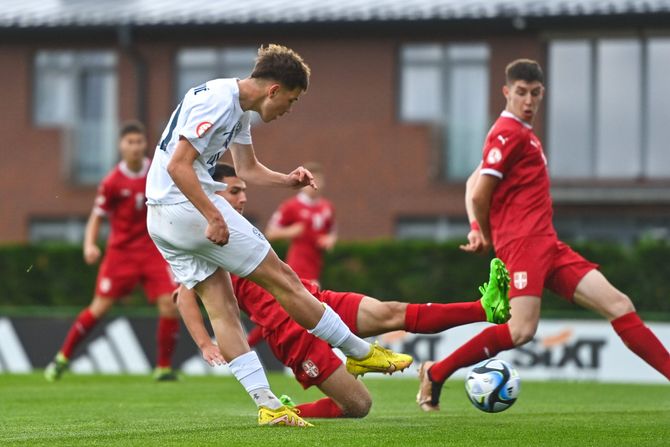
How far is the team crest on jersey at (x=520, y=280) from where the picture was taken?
28.8 ft

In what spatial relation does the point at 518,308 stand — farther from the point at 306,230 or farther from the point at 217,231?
the point at 306,230

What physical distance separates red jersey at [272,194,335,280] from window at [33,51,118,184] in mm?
10930

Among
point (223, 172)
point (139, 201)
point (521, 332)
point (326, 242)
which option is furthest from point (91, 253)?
point (521, 332)

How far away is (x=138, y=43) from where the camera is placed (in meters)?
26.4

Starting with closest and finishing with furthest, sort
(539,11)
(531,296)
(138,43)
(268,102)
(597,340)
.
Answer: (268,102) < (531,296) < (597,340) < (539,11) < (138,43)

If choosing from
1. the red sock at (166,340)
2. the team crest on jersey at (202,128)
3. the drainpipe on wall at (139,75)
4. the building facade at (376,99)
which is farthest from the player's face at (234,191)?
the drainpipe on wall at (139,75)

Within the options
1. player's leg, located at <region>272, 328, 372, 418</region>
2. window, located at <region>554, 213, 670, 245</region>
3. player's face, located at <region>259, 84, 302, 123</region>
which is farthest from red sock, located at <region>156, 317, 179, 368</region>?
window, located at <region>554, 213, 670, 245</region>

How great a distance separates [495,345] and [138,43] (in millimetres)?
18694

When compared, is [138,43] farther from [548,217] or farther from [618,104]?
[548,217]

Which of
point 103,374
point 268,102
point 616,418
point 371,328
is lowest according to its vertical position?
point 103,374

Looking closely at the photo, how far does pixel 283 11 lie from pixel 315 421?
18.3 metres

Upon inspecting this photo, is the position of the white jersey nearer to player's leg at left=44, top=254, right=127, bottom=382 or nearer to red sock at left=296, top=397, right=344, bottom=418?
red sock at left=296, top=397, right=344, bottom=418

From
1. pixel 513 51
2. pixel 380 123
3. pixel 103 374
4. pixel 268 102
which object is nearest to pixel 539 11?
pixel 513 51

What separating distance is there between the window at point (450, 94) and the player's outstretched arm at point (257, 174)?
16946mm
